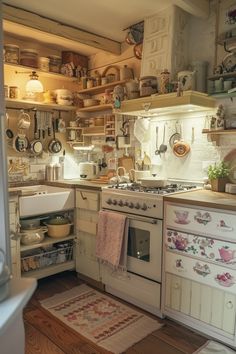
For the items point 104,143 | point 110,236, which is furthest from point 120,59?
point 110,236

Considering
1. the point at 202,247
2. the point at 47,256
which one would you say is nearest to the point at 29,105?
the point at 47,256

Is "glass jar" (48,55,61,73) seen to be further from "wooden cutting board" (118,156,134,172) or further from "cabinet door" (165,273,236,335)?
"cabinet door" (165,273,236,335)

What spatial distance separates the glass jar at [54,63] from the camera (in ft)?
10.1

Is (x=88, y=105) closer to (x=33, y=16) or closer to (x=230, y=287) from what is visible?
(x=33, y=16)

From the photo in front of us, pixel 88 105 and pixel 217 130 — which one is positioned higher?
pixel 88 105

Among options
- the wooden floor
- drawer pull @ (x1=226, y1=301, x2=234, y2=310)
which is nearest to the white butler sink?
the wooden floor

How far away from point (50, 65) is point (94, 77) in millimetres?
478

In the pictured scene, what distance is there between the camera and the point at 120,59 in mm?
3102

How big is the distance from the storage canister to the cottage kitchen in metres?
0.01

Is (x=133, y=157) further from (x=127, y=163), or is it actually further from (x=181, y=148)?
(x=181, y=148)

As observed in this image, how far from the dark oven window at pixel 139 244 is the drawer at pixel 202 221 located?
25 cm

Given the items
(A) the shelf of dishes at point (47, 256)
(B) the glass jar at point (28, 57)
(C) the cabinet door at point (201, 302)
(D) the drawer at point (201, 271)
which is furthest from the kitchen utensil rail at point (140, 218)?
(B) the glass jar at point (28, 57)

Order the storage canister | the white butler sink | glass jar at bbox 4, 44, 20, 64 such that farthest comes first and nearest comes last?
1. the storage canister
2. glass jar at bbox 4, 44, 20, 64
3. the white butler sink

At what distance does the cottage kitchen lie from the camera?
1930 mm
